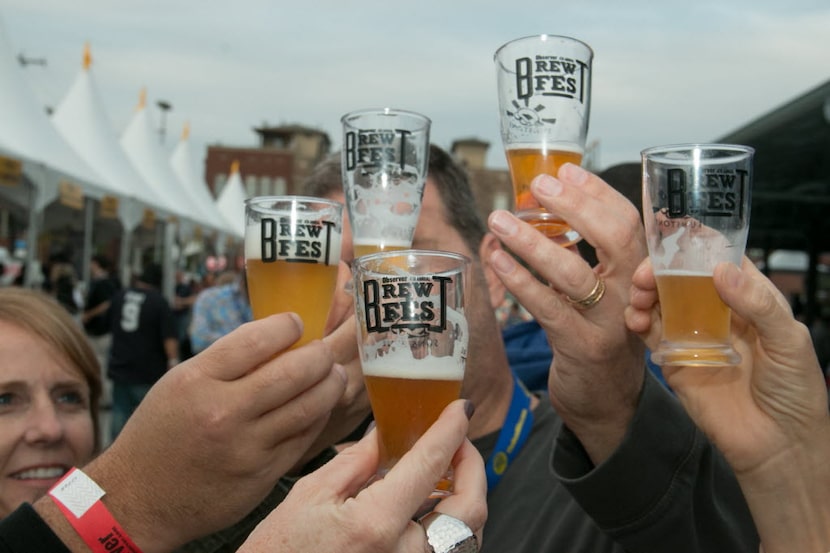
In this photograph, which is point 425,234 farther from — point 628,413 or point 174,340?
point 174,340

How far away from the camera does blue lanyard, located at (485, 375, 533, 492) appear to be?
209cm

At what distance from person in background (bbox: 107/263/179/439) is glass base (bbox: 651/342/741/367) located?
6093 mm

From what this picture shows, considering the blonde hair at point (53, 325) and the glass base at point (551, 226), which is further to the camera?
the blonde hair at point (53, 325)

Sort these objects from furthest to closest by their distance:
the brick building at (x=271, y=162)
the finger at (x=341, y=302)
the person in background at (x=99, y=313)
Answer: the brick building at (x=271, y=162) < the person in background at (x=99, y=313) < the finger at (x=341, y=302)

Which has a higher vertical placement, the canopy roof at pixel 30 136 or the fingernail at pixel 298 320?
the canopy roof at pixel 30 136

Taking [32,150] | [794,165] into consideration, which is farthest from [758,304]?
[794,165]

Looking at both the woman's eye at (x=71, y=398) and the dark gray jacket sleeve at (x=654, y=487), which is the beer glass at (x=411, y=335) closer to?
the dark gray jacket sleeve at (x=654, y=487)

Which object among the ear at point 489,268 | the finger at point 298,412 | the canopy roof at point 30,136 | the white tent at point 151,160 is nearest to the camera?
the finger at point 298,412

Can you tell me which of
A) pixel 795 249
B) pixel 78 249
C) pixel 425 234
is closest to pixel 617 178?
pixel 425 234

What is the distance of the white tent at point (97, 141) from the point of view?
1014 centimetres

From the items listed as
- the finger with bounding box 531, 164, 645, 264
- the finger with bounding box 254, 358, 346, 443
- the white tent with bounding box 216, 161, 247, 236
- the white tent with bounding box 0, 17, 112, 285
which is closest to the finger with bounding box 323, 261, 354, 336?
the finger with bounding box 254, 358, 346, 443

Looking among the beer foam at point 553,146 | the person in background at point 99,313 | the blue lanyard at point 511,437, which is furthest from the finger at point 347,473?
the person in background at point 99,313

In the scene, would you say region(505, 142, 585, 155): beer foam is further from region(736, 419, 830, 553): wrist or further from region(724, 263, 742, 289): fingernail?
region(736, 419, 830, 553): wrist

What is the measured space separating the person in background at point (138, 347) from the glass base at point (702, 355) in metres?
6.09
